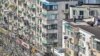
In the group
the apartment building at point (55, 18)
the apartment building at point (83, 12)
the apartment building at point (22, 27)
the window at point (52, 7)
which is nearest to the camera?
the apartment building at point (83, 12)

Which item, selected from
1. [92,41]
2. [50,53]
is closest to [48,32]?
[50,53]

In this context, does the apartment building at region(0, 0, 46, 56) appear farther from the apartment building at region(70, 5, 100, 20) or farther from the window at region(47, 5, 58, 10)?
the apartment building at region(70, 5, 100, 20)

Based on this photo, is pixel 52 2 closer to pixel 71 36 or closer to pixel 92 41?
pixel 71 36

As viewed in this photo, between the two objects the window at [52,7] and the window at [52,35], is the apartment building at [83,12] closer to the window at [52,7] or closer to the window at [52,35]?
the window at [52,7]

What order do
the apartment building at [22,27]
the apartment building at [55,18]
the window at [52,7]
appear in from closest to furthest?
1. the apartment building at [55,18]
2. the window at [52,7]
3. the apartment building at [22,27]

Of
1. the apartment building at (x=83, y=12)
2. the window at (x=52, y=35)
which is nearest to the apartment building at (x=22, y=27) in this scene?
the window at (x=52, y=35)

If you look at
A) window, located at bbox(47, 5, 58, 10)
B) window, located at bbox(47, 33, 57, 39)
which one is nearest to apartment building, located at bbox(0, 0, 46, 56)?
window, located at bbox(47, 33, 57, 39)

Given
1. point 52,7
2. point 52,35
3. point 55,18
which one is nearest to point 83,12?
point 55,18

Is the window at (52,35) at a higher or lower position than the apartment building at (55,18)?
lower
